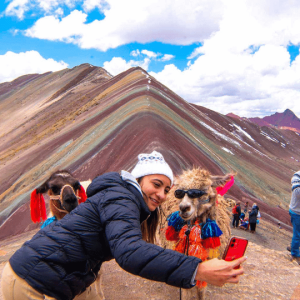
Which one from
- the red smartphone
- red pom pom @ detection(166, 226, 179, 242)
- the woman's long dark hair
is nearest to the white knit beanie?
the woman's long dark hair

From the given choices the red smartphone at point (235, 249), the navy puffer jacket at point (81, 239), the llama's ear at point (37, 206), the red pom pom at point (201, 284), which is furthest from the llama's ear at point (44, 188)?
the red smartphone at point (235, 249)

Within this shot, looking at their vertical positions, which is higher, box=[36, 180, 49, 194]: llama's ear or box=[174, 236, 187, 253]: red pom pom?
box=[36, 180, 49, 194]: llama's ear

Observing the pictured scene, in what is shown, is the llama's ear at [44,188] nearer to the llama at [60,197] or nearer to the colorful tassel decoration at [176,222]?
the llama at [60,197]

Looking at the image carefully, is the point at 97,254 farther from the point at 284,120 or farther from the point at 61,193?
the point at 284,120

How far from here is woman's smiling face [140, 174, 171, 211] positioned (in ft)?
6.54

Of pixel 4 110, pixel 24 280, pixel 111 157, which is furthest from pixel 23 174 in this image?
pixel 4 110

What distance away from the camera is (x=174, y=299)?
378cm

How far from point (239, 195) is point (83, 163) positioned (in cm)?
738

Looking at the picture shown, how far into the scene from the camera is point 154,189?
6.56 ft

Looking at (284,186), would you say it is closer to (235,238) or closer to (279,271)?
(279,271)

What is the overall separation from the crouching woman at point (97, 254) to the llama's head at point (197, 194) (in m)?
1.53

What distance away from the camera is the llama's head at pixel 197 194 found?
319cm

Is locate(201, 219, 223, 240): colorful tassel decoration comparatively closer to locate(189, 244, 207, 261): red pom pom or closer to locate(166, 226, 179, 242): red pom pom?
locate(189, 244, 207, 261): red pom pom

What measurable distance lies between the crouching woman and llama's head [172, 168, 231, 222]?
1528 millimetres
